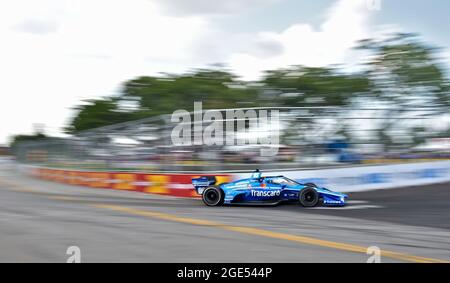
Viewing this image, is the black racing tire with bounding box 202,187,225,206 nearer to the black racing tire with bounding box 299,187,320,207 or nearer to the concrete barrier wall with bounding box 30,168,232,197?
the black racing tire with bounding box 299,187,320,207

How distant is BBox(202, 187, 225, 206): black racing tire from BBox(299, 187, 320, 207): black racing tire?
1788mm

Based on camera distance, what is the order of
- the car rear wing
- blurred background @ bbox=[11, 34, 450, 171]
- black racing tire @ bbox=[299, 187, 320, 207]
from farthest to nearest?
blurred background @ bbox=[11, 34, 450, 171]
the car rear wing
black racing tire @ bbox=[299, 187, 320, 207]

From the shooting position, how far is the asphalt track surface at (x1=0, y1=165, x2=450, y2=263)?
636 centimetres

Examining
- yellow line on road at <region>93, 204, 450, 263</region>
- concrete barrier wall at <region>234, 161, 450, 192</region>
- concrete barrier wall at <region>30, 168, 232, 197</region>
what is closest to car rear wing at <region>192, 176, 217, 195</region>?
concrete barrier wall at <region>30, 168, 232, 197</region>

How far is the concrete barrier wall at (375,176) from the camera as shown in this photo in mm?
15057

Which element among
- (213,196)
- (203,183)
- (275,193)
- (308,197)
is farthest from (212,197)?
(308,197)

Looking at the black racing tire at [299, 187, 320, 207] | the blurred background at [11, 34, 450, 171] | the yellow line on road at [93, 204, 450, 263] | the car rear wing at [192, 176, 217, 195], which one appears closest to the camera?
the yellow line on road at [93, 204, 450, 263]

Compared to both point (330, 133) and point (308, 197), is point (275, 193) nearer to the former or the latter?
point (308, 197)

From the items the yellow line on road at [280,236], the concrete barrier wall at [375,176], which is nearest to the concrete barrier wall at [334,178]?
the concrete barrier wall at [375,176]

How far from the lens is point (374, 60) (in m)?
35.5

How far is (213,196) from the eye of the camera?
40.7 feet
